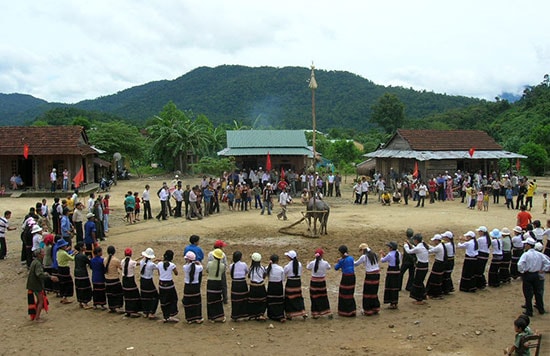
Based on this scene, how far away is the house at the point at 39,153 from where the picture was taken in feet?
96.3

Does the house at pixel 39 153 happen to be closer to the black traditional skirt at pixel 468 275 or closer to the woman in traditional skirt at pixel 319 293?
the woman in traditional skirt at pixel 319 293

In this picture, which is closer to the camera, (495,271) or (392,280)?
(392,280)

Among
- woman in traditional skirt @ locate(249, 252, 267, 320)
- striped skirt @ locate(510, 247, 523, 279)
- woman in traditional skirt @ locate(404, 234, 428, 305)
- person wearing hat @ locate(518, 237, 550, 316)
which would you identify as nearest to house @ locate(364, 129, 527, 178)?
striped skirt @ locate(510, 247, 523, 279)

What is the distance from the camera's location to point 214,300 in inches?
368

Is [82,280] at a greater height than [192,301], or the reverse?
[82,280]

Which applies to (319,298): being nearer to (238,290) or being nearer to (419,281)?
(238,290)

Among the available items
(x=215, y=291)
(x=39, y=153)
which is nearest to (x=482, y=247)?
(x=215, y=291)

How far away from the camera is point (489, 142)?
33375mm

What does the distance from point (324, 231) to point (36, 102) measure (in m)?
159

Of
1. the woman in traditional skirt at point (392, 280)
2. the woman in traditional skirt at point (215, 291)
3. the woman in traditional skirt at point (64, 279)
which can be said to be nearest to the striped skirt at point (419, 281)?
the woman in traditional skirt at point (392, 280)

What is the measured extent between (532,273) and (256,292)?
212 inches

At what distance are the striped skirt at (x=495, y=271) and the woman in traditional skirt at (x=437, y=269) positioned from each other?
1.64m

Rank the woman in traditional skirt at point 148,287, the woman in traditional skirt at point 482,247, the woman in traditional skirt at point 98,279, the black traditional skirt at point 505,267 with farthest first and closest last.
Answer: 1. the black traditional skirt at point 505,267
2. the woman in traditional skirt at point 482,247
3. the woman in traditional skirt at point 98,279
4. the woman in traditional skirt at point 148,287

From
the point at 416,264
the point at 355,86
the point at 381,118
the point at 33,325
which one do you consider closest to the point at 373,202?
the point at 416,264
